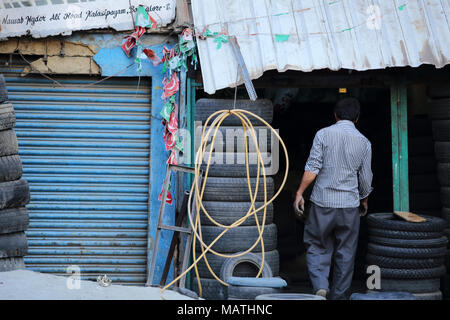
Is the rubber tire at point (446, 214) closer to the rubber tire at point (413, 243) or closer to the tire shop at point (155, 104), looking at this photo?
the tire shop at point (155, 104)

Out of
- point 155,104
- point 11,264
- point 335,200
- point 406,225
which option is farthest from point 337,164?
point 11,264

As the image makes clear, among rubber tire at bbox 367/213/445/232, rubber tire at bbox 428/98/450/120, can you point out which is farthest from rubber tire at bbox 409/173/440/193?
rubber tire at bbox 367/213/445/232

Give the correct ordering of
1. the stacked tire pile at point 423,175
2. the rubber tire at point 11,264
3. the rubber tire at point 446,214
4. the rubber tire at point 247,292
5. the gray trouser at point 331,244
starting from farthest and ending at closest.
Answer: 1. the stacked tire pile at point 423,175
2. the rubber tire at point 446,214
3. the gray trouser at point 331,244
4. the rubber tire at point 11,264
5. the rubber tire at point 247,292

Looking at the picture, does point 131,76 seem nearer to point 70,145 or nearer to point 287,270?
point 70,145

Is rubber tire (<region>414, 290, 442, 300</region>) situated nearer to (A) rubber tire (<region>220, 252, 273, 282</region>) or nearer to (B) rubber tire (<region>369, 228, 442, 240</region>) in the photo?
(B) rubber tire (<region>369, 228, 442, 240</region>)

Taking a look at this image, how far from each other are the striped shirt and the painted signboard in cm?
222

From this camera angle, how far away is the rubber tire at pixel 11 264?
5.25m

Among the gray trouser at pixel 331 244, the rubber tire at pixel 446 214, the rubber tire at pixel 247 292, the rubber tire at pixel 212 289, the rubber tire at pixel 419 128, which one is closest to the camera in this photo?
the rubber tire at pixel 247 292

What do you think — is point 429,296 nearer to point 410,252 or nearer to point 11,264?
point 410,252

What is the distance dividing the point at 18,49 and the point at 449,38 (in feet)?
15.5

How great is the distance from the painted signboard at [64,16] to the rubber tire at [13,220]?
2.08m

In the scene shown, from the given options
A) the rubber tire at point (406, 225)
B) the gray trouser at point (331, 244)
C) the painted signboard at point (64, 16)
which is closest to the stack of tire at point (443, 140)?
the rubber tire at point (406, 225)

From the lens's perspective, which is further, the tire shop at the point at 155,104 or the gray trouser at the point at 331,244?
the tire shop at the point at 155,104

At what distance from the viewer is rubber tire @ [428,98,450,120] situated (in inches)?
257
